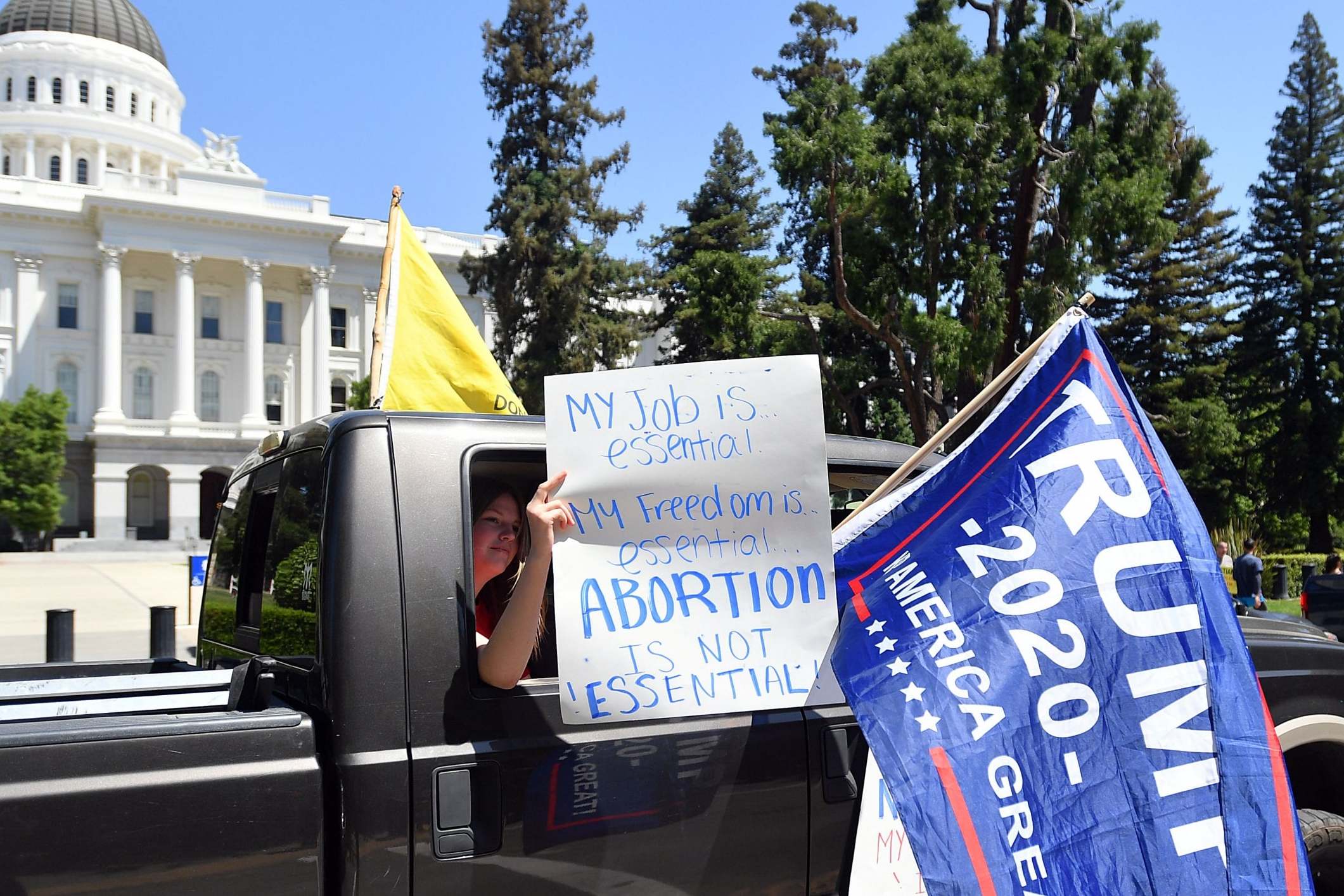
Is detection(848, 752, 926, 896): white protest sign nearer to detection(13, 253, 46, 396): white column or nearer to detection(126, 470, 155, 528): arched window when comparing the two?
detection(126, 470, 155, 528): arched window

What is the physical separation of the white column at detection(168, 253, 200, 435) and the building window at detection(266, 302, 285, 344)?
4.60 meters

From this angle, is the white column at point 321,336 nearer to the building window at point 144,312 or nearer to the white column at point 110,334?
the building window at point 144,312

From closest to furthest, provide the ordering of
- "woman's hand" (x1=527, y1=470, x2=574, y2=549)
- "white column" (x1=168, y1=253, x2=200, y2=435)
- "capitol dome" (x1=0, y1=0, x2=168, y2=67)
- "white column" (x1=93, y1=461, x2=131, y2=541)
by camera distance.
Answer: "woman's hand" (x1=527, y1=470, x2=574, y2=549) < "white column" (x1=93, y1=461, x2=131, y2=541) < "white column" (x1=168, y1=253, x2=200, y2=435) < "capitol dome" (x1=0, y1=0, x2=168, y2=67)

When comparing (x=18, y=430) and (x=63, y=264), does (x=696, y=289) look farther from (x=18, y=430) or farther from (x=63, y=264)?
(x=63, y=264)

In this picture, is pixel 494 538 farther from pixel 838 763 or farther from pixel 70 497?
pixel 70 497

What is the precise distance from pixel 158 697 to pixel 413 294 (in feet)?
9.85

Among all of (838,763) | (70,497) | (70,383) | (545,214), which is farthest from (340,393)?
(838,763)

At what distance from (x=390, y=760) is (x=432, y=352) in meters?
3.00

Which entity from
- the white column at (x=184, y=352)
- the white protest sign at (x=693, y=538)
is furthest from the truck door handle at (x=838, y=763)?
the white column at (x=184, y=352)

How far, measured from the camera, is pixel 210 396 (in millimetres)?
60344

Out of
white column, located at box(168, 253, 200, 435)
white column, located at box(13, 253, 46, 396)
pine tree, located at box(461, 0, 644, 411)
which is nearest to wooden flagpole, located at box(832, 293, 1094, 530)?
pine tree, located at box(461, 0, 644, 411)

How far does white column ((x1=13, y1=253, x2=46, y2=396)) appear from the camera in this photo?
2253 inches

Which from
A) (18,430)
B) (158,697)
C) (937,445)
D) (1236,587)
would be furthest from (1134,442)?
(18,430)

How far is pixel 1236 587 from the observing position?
16.8 meters
